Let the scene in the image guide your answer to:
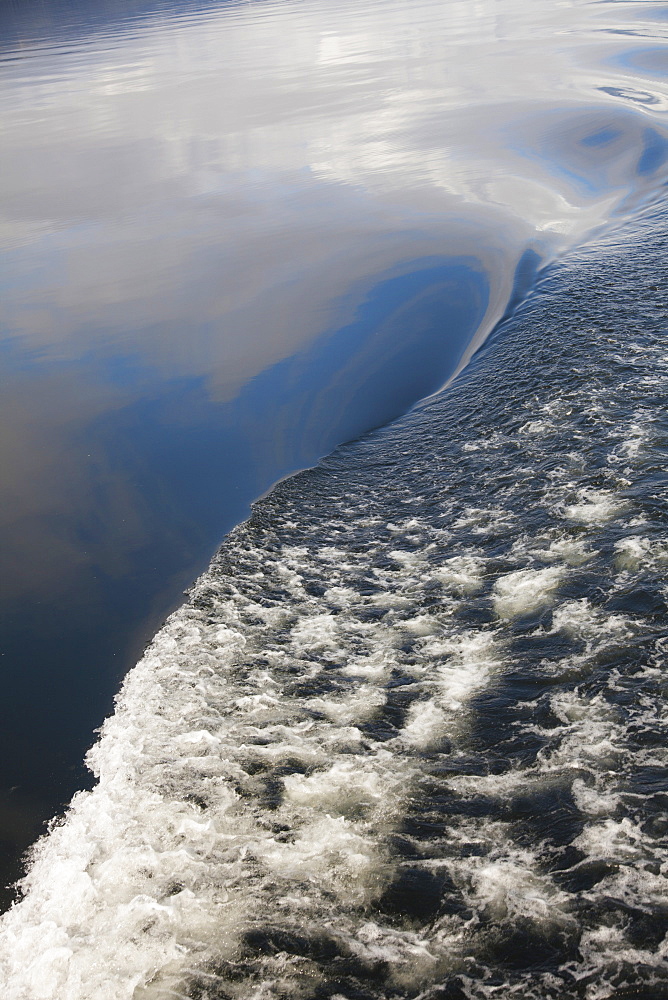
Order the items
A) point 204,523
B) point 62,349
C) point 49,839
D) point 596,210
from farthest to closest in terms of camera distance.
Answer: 1. point 596,210
2. point 62,349
3. point 204,523
4. point 49,839

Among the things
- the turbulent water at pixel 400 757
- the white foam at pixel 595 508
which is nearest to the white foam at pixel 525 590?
the turbulent water at pixel 400 757

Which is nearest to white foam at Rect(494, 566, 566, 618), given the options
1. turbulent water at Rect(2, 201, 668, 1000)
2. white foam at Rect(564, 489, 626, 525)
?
turbulent water at Rect(2, 201, 668, 1000)

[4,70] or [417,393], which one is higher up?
[4,70]

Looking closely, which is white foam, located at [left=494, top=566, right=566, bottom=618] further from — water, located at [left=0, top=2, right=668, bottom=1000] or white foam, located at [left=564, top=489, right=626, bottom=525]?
white foam, located at [left=564, top=489, right=626, bottom=525]

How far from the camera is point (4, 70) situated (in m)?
42.7

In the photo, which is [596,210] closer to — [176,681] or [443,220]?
[443,220]

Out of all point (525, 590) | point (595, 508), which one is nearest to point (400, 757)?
point (525, 590)

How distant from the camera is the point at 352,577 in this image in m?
8.28

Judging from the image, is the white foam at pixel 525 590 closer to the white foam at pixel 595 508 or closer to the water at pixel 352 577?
the water at pixel 352 577

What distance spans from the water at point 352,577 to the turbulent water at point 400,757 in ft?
0.09

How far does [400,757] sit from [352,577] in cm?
250

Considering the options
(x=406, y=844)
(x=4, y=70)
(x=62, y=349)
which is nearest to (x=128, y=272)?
(x=62, y=349)

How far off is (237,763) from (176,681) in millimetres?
1194

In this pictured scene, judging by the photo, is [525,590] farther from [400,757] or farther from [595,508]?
[400,757]
